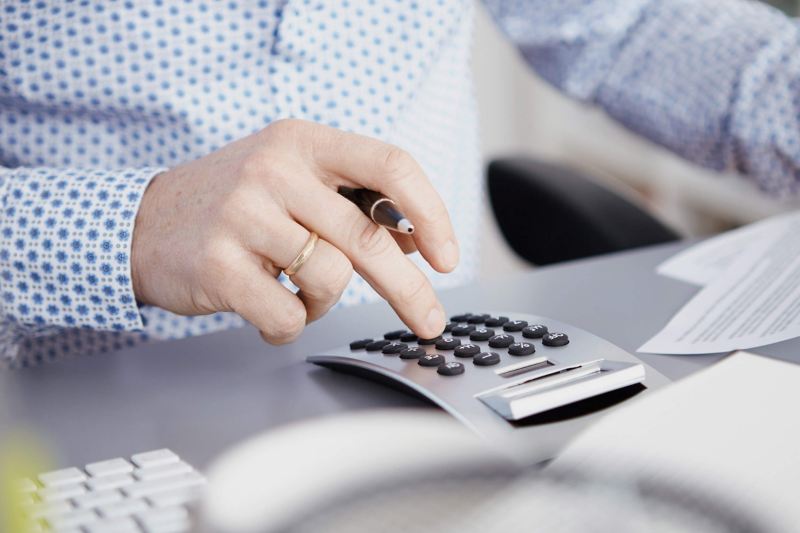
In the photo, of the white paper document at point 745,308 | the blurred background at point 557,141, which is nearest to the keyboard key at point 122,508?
the white paper document at point 745,308

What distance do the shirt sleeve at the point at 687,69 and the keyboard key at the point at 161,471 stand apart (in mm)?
650

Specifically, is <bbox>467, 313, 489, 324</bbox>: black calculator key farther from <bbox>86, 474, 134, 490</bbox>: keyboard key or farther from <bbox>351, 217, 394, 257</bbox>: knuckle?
<bbox>86, 474, 134, 490</bbox>: keyboard key

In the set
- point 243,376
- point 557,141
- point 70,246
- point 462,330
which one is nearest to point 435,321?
point 462,330

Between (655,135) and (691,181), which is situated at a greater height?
(655,135)

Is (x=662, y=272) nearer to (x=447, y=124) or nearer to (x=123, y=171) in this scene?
(x=447, y=124)

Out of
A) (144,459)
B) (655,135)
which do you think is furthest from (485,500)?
(655,135)

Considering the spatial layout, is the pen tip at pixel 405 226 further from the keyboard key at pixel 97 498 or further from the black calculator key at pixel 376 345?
the keyboard key at pixel 97 498

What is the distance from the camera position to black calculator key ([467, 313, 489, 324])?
507mm

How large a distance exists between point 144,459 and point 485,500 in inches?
6.1

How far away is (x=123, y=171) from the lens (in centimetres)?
57

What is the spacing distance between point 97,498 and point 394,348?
0.18 m

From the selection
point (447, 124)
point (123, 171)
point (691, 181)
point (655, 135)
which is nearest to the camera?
point (123, 171)

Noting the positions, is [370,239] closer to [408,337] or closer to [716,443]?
[408,337]

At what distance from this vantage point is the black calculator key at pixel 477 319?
0.51 meters
